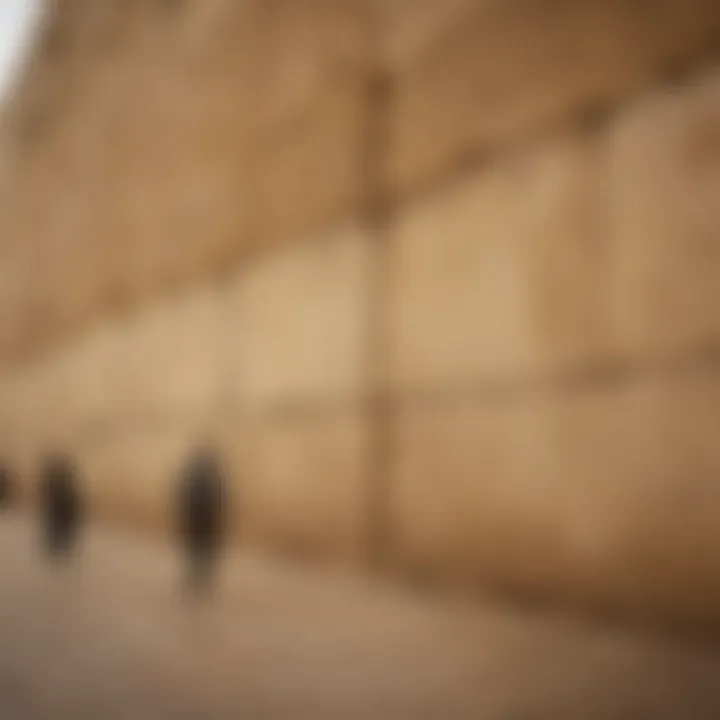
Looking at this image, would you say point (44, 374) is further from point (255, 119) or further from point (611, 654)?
point (611, 654)

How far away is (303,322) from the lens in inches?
155

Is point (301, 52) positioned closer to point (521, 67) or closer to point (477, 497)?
point (521, 67)

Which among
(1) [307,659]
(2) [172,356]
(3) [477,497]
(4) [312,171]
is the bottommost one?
(1) [307,659]

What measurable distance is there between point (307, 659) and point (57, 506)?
5.96 feet

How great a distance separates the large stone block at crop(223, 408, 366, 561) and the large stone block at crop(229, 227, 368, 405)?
132 mm

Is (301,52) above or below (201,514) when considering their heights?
above

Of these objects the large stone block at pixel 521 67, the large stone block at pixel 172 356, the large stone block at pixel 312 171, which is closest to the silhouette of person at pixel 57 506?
the large stone block at pixel 172 356

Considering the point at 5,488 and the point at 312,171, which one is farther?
the point at 312,171

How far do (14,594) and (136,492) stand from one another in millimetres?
3653

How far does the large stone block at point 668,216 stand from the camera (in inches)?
88.8

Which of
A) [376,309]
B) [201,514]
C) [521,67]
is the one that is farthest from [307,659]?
[521,67]

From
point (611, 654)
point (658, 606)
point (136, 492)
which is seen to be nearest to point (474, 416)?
point (658, 606)

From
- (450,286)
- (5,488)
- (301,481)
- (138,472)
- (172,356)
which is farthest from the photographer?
(138,472)

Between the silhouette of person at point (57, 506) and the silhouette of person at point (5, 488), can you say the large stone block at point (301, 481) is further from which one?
the silhouette of person at point (5, 488)
